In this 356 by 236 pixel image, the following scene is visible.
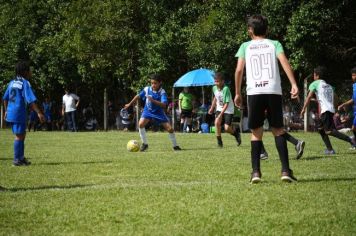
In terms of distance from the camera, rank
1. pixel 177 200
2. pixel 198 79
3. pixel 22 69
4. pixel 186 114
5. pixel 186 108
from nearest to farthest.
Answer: pixel 177 200 < pixel 22 69 < pixel 198 79 < pixel 186 108 < pixel 186 114

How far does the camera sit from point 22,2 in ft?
123

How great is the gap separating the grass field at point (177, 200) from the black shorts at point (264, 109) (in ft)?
2.39

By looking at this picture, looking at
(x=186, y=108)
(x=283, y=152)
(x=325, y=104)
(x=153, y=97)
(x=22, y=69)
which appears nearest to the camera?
(x=283, y=152)

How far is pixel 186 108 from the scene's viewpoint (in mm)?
27203

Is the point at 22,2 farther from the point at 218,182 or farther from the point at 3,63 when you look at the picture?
the point at 218,182

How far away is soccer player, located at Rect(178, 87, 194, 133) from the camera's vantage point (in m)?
26.9

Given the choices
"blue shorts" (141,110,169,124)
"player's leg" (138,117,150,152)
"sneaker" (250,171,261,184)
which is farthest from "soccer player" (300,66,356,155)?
"sneaker" (250,171,261,184)

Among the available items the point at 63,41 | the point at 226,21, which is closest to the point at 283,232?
the point at 226,21

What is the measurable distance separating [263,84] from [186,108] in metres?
20.1

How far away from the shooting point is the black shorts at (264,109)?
23.4 feet

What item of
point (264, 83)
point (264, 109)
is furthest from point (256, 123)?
point (264, 83)

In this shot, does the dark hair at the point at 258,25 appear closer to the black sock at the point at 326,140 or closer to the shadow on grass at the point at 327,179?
the shadow on grass at the point at 327,179

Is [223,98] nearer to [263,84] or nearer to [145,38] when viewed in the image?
[263,84]

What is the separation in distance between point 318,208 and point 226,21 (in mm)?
21503
